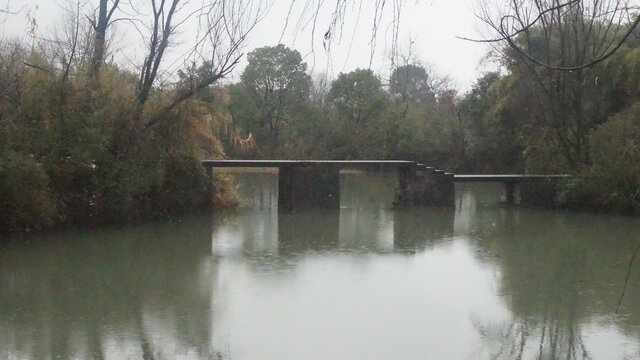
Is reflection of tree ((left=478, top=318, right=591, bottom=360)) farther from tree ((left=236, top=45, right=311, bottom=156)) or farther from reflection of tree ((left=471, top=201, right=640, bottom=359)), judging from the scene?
tree ((left=236, top=45, right=311, bottom=156))

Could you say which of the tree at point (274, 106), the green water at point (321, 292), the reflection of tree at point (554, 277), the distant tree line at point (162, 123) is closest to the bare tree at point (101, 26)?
the distant tree line at point (162, 123)

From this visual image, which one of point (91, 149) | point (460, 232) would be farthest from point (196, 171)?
point (460, 232)

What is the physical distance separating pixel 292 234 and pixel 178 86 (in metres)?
4.30

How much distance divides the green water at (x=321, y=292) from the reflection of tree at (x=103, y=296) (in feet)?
0.07

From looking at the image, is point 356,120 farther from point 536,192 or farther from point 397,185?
point 536,192

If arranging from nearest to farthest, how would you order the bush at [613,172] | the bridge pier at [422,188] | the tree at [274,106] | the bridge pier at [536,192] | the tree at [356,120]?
the bush at [613,172]
the bridge pier at [422,188]
the bridge pier at [536,192]
the tree at [356,120]
the tree at [274,106]

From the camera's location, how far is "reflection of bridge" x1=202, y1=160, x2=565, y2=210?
16734mm

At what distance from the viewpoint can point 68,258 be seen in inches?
391

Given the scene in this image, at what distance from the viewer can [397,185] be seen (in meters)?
17.6

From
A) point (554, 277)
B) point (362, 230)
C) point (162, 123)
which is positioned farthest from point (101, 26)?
point (554, 277)

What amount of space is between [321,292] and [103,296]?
2.13m

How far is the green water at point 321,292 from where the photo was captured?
601 centimetres

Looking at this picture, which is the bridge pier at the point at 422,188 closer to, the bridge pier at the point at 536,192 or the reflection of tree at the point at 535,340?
the bridge pier at the point at 536,192

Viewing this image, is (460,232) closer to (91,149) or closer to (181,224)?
(181,224)
